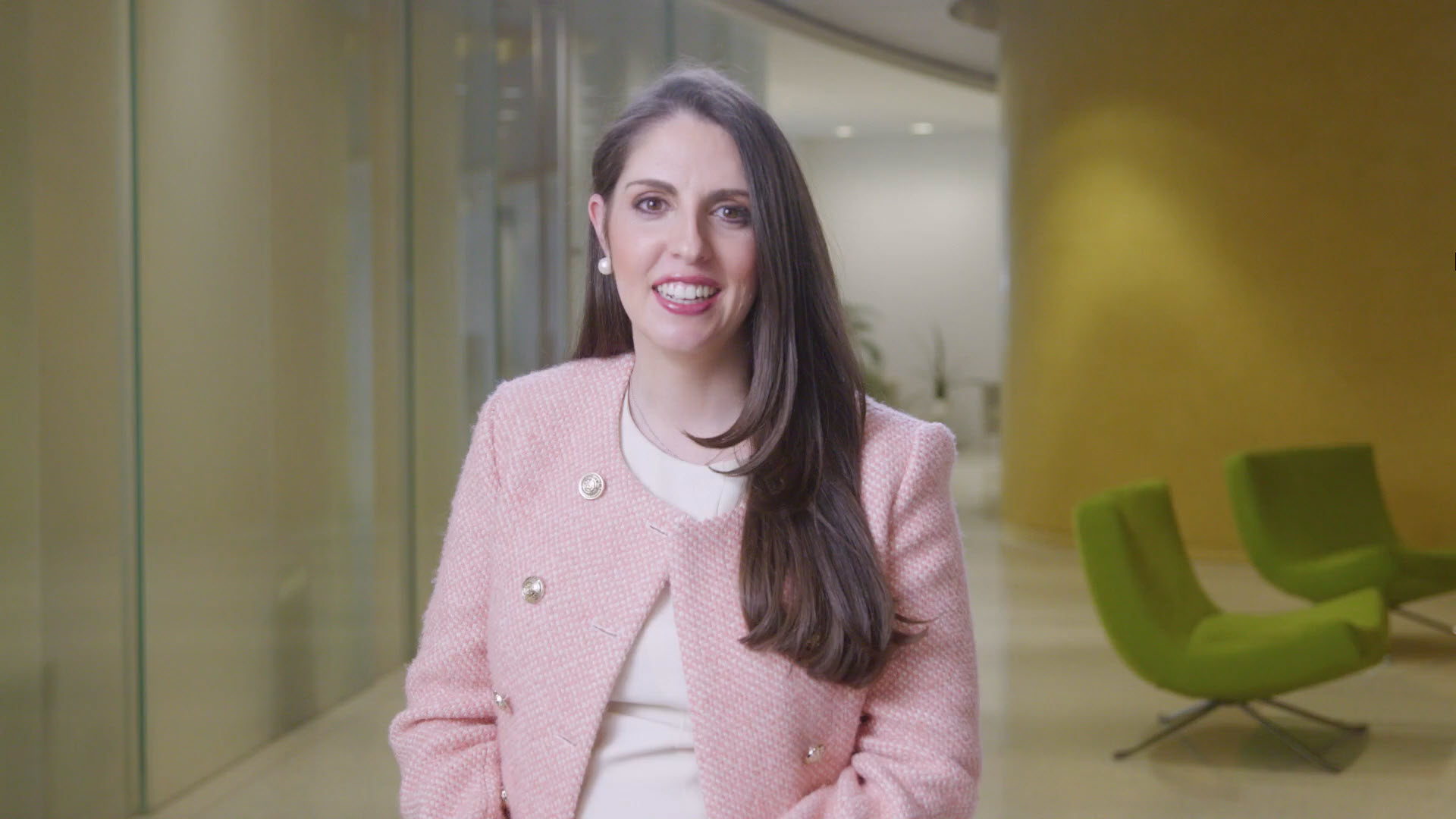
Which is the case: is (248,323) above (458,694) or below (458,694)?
above

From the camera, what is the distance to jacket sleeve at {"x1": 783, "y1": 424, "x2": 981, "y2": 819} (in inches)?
62.9

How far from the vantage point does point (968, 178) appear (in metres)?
19.1

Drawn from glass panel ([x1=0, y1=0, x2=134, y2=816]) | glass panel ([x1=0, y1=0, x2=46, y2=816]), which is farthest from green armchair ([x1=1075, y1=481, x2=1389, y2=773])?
glass panel ([x1=0, y1=0, x2=46, y2=816])

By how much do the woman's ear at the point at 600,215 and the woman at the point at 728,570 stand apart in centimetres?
1

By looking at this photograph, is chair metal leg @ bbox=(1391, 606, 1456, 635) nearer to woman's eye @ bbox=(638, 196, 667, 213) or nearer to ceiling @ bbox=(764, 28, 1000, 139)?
ceiling @ bbox=(764, 28, 1000, 139)

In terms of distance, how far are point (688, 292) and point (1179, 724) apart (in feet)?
13.7

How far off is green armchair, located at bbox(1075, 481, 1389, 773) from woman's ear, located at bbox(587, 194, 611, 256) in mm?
3655

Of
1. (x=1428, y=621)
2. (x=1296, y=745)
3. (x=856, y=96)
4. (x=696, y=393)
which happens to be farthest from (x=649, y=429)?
(x=856, y=96)

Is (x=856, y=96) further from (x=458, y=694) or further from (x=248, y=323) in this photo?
(x=458, y=694)

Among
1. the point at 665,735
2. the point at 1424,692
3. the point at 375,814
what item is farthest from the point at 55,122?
the point at 1424,692

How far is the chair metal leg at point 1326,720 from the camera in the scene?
521cm

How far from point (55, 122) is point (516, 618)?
256 centimetres

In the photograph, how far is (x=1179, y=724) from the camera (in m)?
5.30

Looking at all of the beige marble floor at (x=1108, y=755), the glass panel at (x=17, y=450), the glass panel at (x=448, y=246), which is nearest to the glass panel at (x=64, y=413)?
the glass panel at (x=17, y=450)
